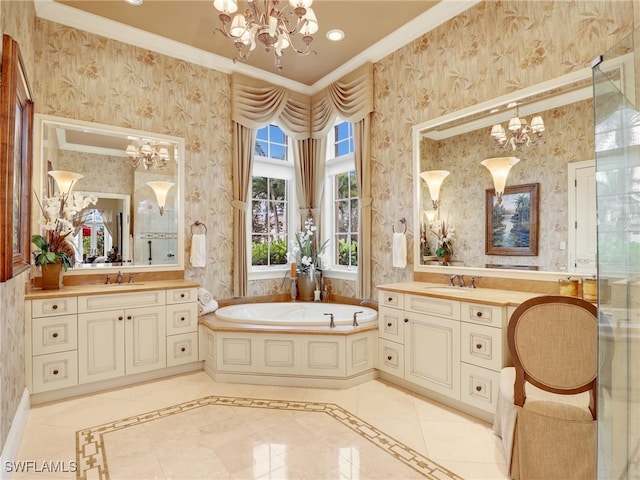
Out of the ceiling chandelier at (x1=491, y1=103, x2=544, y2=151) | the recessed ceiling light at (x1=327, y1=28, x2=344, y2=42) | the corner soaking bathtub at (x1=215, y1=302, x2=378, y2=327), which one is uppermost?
the recessed ceiling light at (x1=327, y1=28, x2=344, y2=42)

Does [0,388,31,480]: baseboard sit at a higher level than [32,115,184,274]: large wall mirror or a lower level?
lower

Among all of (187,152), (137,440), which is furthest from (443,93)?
(137,440)

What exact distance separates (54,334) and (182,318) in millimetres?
952

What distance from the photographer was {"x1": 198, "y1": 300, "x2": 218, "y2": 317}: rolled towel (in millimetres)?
3486

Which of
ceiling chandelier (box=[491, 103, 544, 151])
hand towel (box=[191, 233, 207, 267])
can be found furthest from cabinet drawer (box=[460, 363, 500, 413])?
hand towel (box=[191, 233, 207, 267])

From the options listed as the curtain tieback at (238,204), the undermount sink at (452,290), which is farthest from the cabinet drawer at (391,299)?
the curtain tieback at (238,204)

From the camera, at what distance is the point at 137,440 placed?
215cm

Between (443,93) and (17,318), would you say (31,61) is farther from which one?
(443,93)

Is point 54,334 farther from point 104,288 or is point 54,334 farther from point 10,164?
point 10,164

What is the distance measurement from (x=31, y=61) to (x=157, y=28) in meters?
1.08

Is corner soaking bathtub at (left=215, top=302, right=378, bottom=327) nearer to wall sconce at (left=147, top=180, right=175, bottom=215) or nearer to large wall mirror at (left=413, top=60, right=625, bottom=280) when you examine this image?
large wall mirror at (left=413, top=60, right=625, bottom=280)

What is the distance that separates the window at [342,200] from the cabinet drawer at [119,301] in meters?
2.10

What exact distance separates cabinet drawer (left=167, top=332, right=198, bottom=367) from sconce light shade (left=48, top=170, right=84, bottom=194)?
1584mm

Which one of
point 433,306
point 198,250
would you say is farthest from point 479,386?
point 198,250
